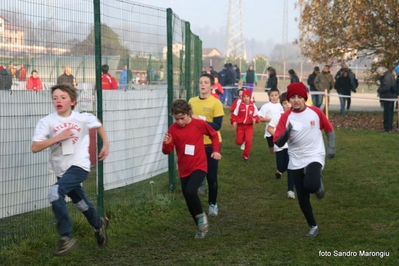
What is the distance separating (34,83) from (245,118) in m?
8.29

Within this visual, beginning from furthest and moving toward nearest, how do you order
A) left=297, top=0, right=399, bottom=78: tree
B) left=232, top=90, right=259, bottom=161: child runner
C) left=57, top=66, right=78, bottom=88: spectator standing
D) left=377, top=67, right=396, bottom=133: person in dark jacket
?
1. left=297, top=0, right=399, bottom=78: tree
2. left=377, top=67, right=396, bottom=133: person in dark jacket
3. left=232, top=90, right=259, bottom=161: child runner
4. left=57, top=66, right=78, bottom=88: spectator standing

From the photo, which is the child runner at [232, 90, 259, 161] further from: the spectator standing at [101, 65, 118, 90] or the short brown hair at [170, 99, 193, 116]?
the short brown hair at [170, 99, 193, 116]

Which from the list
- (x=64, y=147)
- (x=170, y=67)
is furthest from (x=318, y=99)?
(x=64, y=147)

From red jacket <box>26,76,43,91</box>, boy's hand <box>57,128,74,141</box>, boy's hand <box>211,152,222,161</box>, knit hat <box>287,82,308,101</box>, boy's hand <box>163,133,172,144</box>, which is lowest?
boy's hand <box>211,152,222,161</box>

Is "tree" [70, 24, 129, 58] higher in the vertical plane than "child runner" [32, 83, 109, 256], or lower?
higher

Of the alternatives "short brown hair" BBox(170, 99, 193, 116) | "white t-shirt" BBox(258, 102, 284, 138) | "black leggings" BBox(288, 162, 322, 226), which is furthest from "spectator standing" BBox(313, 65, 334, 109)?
"short brown hair" BBox(170, 99, 193, 116)

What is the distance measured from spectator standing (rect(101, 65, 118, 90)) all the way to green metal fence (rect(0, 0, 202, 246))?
9 cm

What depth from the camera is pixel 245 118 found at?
15555 millimetres

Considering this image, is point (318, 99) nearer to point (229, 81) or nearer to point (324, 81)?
point (324, 81)

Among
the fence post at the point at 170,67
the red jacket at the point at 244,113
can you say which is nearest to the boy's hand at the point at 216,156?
the fence post at the point at 170,67

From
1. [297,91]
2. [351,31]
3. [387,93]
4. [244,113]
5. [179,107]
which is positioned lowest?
[244,113]

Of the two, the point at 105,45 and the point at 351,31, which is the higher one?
the point at 351,31

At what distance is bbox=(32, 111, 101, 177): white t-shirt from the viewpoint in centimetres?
691

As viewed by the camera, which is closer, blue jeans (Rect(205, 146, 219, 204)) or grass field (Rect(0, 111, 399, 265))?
grass field (Rect(0, 111, 399, 265))
